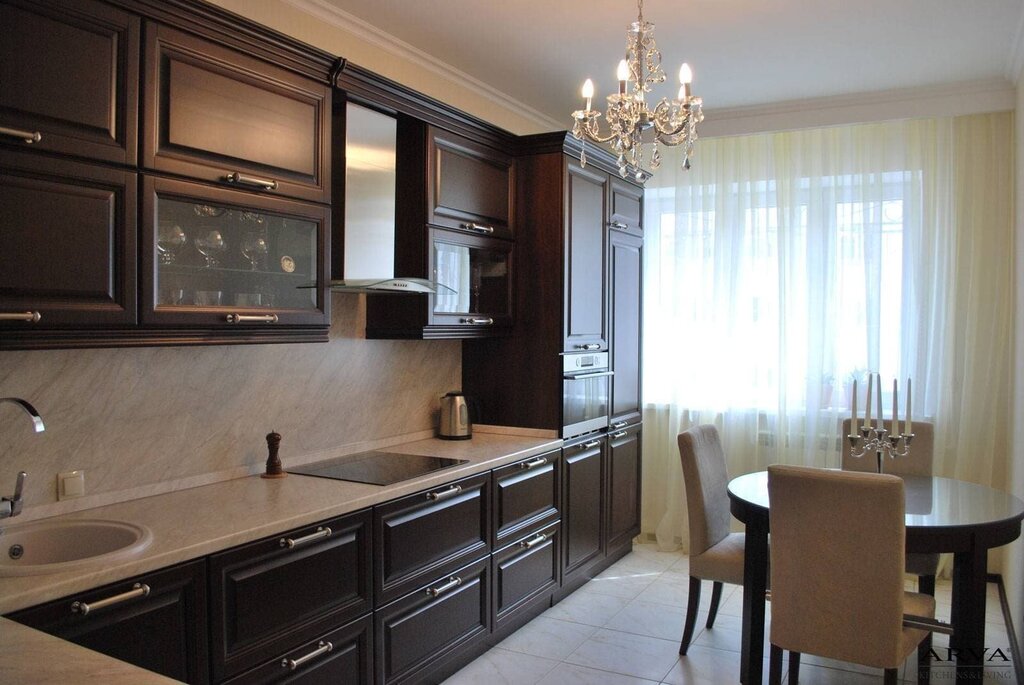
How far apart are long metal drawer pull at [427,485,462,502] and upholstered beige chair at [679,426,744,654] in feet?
3.24

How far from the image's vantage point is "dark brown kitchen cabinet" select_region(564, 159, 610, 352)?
3.97m

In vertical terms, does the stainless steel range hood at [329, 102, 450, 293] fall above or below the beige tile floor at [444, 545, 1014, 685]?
above

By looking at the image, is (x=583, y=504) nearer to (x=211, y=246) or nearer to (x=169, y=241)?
(x=211, y=246)

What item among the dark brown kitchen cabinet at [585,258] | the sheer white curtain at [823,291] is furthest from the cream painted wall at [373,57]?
the sheer white curtain at [823,291]

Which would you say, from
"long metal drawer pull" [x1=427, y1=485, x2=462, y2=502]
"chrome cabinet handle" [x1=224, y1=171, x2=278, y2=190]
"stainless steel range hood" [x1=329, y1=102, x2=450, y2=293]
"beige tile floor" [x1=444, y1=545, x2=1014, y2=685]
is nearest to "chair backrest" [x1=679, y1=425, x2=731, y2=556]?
"beige tile floor" [x1=444, y1=545, x2=1014, y2=685]

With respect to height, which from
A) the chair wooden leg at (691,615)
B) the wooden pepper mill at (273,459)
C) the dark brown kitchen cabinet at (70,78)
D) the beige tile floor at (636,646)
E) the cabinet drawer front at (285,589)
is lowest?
the beige tile floor at (636,646)

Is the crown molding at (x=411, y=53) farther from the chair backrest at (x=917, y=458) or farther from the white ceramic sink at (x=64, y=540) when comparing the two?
the chair backrest at (x=917, y=458)

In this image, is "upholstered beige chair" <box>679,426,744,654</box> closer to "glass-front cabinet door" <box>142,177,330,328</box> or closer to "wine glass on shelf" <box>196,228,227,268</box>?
"glass-front cabinet door" <box>142,177,330,328</box>

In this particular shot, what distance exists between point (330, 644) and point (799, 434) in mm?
3260

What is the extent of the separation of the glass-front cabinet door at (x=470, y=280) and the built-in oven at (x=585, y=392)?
424mm

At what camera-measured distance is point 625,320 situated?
4645 mm

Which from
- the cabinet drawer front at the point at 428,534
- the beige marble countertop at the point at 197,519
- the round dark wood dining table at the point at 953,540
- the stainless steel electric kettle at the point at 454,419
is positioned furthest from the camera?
the stainless steel electric kettle at the point at 454,419

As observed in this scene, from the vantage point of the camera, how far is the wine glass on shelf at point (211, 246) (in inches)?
93.7

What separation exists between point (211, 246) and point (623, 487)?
299 cm
